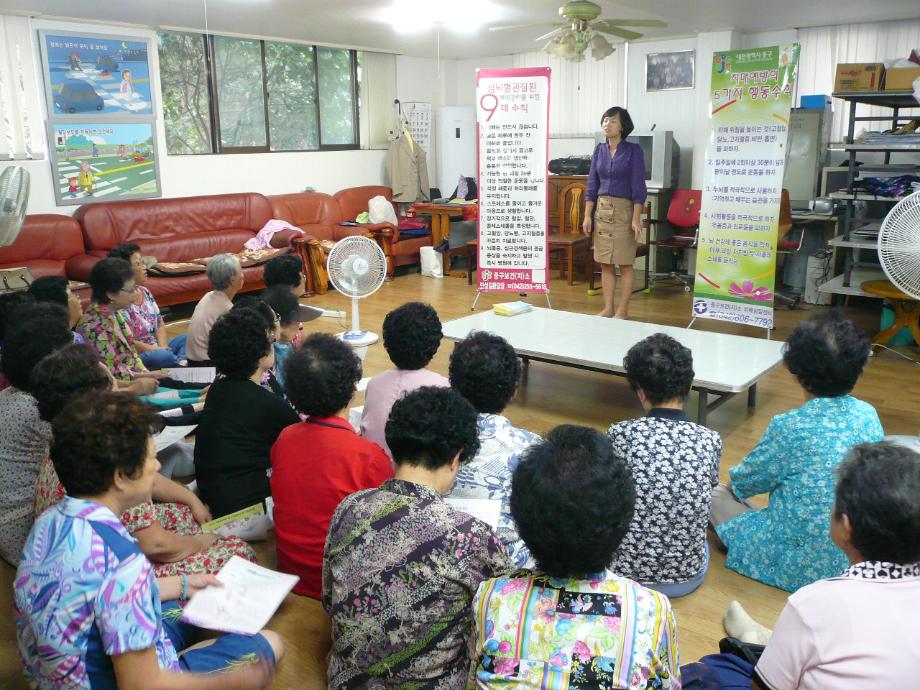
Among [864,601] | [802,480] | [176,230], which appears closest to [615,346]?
[802,480]

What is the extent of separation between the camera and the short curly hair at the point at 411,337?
2.69 metres

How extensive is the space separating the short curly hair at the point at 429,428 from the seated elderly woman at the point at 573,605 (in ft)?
1.36

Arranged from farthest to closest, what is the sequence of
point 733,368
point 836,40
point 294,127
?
1. point 294,127
2. point 836,40
3. point 733,368

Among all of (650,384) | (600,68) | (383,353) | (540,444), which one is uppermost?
(600,68)

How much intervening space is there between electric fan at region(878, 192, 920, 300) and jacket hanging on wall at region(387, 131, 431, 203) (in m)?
6.03


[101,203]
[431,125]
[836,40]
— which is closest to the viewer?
[101,203]

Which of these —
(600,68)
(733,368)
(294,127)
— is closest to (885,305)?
(733,368)

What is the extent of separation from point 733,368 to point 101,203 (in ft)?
17.1

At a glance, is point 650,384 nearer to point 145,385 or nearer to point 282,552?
point 282,552

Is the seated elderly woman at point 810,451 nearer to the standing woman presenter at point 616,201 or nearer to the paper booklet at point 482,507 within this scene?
the paper booklet at point 482,507

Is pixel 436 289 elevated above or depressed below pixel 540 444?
below

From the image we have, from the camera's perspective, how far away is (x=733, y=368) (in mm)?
3611

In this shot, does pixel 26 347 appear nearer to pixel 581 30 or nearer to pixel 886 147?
pixel 581 30

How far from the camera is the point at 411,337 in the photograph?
2682 mm
